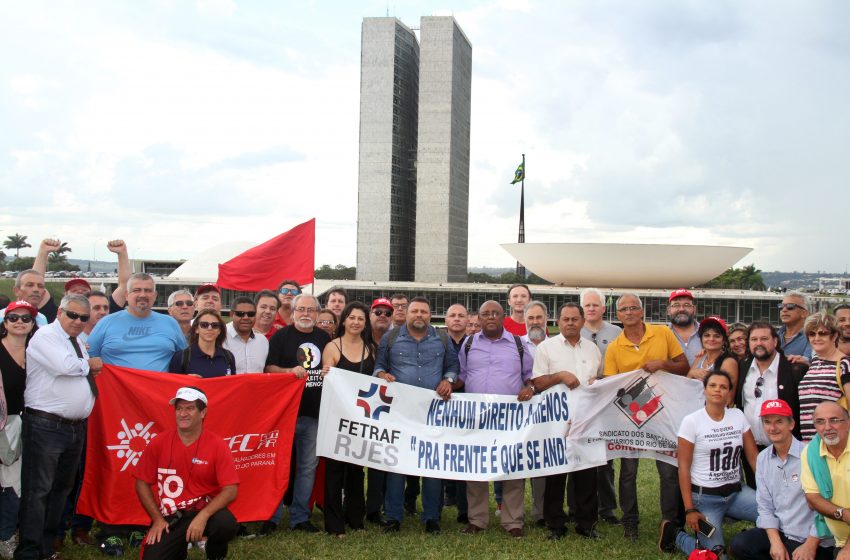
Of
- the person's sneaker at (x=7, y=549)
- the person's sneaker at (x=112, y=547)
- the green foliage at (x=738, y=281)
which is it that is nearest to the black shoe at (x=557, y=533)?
the person's sneaker at (x=112, y=547)

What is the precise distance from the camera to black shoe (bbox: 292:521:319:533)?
21.3 ft

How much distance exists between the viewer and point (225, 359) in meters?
6.47

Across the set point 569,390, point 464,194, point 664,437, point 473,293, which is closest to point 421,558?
point 569,390

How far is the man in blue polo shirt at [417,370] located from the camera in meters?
6.58

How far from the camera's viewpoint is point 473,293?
57688mm

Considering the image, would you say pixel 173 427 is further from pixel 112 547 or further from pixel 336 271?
pixel 336 271

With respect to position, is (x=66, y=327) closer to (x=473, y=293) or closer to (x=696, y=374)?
(x=696, y=374)

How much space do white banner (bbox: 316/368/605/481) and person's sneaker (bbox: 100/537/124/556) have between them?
1750 mm

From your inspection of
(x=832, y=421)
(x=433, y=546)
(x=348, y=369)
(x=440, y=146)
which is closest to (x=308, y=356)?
(x=348, y=369)

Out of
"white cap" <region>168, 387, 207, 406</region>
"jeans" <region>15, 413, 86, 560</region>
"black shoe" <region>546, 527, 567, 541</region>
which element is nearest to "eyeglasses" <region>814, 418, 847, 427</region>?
"black shoe" <region>546, 527, 567, 541</region>

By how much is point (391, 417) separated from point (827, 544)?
11.7 feet

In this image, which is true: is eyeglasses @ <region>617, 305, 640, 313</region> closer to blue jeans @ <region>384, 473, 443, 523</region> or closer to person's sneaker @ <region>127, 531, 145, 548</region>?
blue jeans @ <region>384, 473, 443, 523</region>

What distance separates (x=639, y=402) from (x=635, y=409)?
0.08 meters

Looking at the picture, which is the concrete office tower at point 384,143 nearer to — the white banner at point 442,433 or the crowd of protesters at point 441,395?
the crowd of protesters at point 441,395
